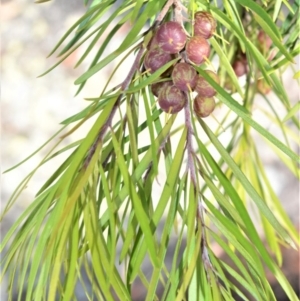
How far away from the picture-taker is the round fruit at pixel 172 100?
20cm

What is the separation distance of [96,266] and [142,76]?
0.09 metres

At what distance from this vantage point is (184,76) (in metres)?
→ 0.19

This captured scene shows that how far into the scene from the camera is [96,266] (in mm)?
188

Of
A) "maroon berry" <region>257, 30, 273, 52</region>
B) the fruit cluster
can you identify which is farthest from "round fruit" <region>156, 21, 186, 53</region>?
"maroon berry" <region>257, 30, 273, 52</region>

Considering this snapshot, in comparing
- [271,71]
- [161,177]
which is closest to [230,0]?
[271,71]

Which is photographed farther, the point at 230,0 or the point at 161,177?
the point at 161,177

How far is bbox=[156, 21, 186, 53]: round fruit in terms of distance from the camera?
0.63ft

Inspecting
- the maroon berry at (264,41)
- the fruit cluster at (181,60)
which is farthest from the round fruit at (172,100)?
the maroon berry at (264,41)

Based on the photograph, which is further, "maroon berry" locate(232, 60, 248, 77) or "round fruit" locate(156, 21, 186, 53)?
"maroon berry" locate(232, 60, 248, 77)

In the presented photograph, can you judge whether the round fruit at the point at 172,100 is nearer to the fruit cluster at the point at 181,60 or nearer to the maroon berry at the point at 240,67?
the fruit cluster at the point at 181,60

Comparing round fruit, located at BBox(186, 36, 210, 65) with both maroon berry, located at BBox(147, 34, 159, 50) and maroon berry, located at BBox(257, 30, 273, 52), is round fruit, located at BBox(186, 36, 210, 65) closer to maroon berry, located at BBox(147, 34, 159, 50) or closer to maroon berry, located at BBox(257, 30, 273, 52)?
maroon berry, located at BBox(147, 34, 159, 50)

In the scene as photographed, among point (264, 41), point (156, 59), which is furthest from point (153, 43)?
point (264, 41)

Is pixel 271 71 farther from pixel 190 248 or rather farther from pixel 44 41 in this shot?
pixel 44 41

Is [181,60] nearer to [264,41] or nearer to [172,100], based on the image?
[172,100]
